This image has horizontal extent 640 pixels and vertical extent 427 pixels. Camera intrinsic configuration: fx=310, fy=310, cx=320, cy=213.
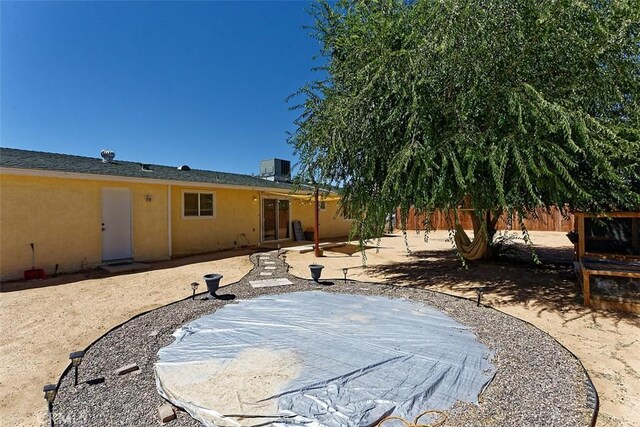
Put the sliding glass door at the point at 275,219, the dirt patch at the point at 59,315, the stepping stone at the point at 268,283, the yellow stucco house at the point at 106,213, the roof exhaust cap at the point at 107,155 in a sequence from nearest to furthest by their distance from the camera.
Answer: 1. the dirt patch at the point at 59,315
2. the stepping stone at the point at 268,283
3. the yellow stucco house at the point at 106,213
4. the roof exhaust cap at the point at 107,155
5. the sliding glass door at the point at 275,219

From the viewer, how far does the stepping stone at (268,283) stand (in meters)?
6.86

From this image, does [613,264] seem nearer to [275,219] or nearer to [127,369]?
[127,369]

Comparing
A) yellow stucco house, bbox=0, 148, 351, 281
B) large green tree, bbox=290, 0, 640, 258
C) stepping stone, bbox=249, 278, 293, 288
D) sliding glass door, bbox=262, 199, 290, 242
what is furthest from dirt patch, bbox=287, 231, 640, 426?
sliding glass door, bbox=262, 199, 290, 242

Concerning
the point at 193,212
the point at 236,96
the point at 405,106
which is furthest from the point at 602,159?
the point at 236,96

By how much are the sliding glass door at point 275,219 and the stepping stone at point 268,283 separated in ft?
22.8

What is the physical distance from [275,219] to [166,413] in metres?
12.6

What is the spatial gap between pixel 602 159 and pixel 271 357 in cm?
550

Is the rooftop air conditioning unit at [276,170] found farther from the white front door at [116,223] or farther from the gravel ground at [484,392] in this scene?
the gravel ground at [484,392]

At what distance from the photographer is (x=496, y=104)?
17.9 feet

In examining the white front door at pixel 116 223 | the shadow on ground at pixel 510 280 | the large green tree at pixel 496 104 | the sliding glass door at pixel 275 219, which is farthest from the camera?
the sliding glass door at pixel 275 219

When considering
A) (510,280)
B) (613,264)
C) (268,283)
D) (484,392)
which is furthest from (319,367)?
(510,280)

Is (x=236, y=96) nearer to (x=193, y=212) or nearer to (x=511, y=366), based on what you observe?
(x=193, y=212)

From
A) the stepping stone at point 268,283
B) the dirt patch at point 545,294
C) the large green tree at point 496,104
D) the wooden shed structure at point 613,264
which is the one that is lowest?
the dirt patch at point 545,294

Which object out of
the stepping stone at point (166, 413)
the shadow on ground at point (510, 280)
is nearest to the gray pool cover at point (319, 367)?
the stepping stone at point (166, 413)
